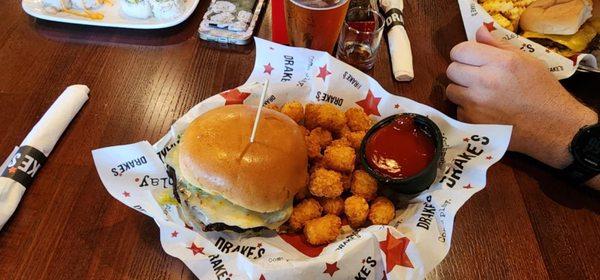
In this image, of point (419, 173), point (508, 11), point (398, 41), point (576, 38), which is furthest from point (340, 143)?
point (576, 38)

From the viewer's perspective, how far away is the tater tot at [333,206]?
110 centimetres

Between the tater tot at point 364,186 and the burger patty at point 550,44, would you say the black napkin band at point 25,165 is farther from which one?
the burger patty at point 550,44

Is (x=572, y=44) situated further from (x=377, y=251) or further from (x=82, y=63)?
(x=82, y=63)

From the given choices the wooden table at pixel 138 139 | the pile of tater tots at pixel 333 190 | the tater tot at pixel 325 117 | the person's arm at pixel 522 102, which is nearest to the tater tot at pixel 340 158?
the pile of tater tots at pixel 333 190

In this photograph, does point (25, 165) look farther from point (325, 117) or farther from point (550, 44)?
point (550, 44)

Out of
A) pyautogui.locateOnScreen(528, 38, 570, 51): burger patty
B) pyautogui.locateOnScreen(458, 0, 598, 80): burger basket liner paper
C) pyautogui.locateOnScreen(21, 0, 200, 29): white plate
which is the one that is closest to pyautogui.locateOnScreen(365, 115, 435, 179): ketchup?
pyautogui.locateOnScreen(458, 0, 598, 80): burger basket liner paper

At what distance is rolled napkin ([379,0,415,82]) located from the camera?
1437 millimetres

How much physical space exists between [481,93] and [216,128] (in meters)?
0.79

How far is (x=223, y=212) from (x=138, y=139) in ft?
1.39

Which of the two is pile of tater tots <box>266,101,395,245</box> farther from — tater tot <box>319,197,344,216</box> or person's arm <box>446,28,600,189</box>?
person's arm <box>446,28,600,189</box>

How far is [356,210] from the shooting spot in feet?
3.50

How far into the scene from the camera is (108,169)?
1103mm

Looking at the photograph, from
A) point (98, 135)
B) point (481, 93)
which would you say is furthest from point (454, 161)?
point (98, 135)

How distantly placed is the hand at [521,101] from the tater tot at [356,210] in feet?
1.58
